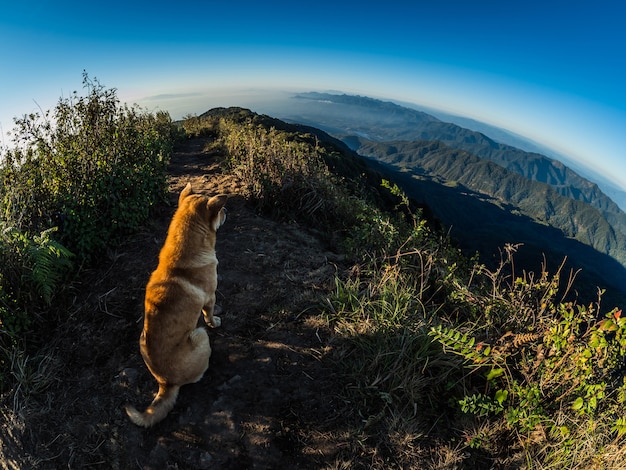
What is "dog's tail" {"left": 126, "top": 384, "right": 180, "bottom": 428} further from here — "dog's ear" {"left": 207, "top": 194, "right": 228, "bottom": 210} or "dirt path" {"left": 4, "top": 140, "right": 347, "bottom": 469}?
"dog's ear" {"left": 207, "top": 194, "right": 228, "bottom": 210}

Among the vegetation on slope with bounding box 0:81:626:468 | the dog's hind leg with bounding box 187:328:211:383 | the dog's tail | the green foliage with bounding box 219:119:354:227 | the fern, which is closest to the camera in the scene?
the vegetation on slope with bounding box 0:81:626:468

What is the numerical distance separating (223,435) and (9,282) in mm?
3325

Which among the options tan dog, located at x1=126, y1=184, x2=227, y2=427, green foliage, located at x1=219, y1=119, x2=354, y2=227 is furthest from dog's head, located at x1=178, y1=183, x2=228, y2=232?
green foliage, located at x1=219, y1=119, x2=354, y2=227

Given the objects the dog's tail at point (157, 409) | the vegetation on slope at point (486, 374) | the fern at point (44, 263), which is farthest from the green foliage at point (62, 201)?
the vegetation on slope at point (486, 374)

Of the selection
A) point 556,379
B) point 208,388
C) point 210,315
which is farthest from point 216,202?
point 556,379

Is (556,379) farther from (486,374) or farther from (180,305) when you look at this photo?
(180,305)

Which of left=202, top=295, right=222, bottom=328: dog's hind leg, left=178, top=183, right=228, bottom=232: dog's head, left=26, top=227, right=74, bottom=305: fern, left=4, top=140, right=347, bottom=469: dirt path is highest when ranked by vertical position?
left=178, top=183, right=228, bottom=232: dog's head

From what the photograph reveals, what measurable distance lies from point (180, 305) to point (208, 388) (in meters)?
0.99

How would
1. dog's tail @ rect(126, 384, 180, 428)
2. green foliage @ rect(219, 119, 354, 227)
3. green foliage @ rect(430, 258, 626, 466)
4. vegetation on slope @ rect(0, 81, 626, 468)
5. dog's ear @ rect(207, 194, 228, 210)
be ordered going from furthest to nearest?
1. green foliage @ rect(219, 119, 354, 227)
2. dog's ear @ rect(207, 194, 228, 210)
3. dog's tail @ rect(126, 384, 180, 428)
4. vegetation on slope @ rect(0, 81, 626, 468)
5. green foliage @ rect(430, 258, 626, 466)

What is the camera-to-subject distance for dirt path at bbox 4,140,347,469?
280 cm

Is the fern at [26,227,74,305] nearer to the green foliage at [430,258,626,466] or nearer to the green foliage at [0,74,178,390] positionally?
the green foliage at [0,74,178,390]

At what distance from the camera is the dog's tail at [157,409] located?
2871mm

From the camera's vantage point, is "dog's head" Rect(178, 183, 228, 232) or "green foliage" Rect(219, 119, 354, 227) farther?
"green foliage" Rect(219, 119, 354, 227)

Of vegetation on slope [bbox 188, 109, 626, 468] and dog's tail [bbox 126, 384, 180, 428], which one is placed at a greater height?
vegetation on slope [bbox 188, 109, 626, 468]
